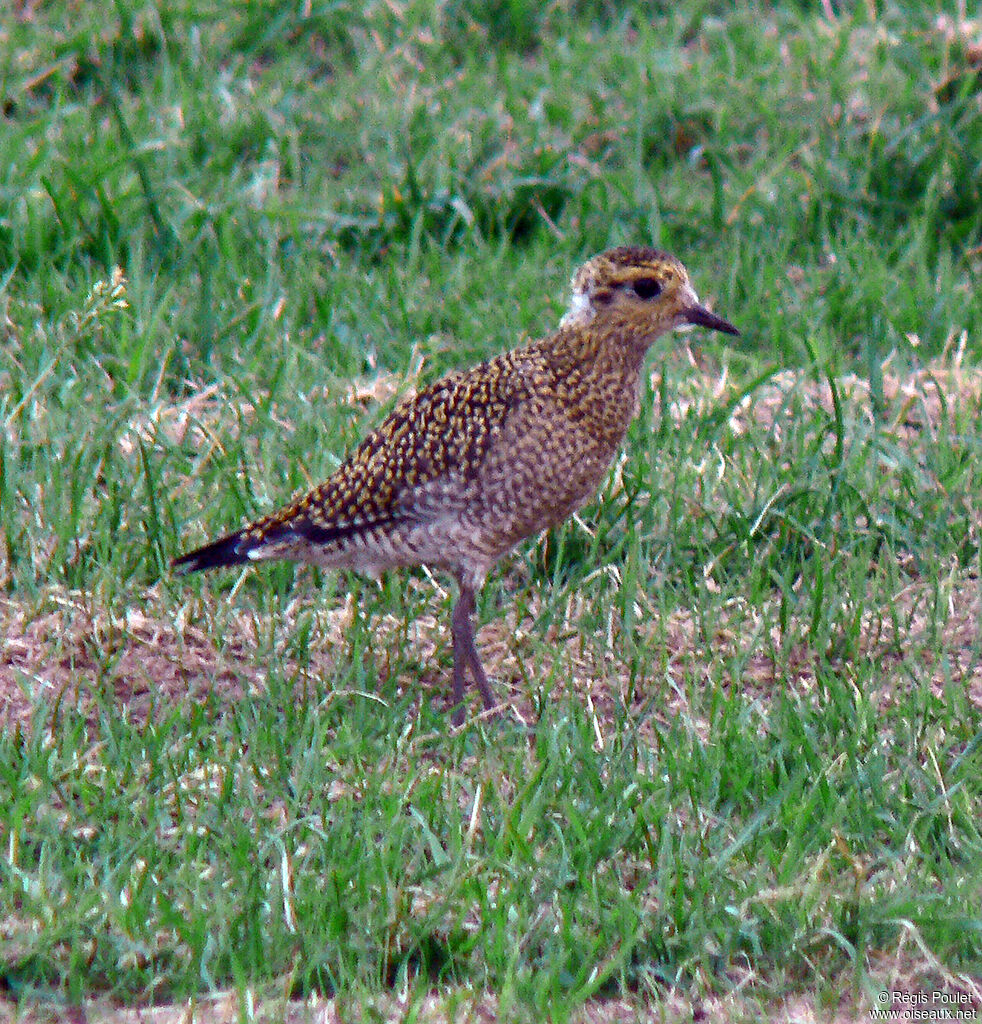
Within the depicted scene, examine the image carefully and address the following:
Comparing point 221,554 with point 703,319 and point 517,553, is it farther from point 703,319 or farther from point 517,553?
point 703,319

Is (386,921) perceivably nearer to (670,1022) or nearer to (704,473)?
(670,1022)

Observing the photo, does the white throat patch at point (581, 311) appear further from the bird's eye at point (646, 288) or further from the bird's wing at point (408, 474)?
the bird's wing at point (408, 474)

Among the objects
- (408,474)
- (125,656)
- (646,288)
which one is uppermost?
(646,288)

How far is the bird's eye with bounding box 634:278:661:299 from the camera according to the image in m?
4.69

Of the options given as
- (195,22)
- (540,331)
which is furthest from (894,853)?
(195,22)

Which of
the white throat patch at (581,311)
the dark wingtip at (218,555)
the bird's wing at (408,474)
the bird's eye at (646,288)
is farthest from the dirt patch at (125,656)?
the bird's eye at (646,288)

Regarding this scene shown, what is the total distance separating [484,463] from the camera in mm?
4500

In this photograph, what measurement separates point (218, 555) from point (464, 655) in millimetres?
682

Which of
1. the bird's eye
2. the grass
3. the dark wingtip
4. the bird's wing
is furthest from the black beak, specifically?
the dark wingtip

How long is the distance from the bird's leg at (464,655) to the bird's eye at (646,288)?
906mm

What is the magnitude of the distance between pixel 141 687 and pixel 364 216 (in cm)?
287

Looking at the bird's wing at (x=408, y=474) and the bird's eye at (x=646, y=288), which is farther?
the bird's eye at (x=646, y=288)

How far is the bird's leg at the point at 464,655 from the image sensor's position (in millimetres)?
4492

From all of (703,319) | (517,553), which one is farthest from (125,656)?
(703,319)
